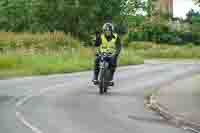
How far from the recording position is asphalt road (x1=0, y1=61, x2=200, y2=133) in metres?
12.8

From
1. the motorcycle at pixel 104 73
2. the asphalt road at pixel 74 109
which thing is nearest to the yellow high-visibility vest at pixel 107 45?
the motorcycle at pixel 104 73

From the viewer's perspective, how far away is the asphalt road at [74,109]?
12.8 meters

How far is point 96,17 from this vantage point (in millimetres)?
62156

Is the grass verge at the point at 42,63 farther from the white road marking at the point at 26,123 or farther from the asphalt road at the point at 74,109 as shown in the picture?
the white road marking at the point at 26,123

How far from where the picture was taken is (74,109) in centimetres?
1588

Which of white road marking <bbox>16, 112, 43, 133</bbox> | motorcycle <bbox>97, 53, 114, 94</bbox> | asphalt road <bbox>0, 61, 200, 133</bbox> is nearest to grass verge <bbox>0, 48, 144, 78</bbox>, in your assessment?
asphalt road <bbox>0, 61, 200, 133</bbox>

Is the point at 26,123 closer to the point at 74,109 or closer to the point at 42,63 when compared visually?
the point at 74,109

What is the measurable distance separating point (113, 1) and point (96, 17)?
336 centimetres

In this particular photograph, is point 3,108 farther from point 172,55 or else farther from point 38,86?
point 172,55

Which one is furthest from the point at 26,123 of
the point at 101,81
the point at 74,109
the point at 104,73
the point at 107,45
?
the point at 107,45

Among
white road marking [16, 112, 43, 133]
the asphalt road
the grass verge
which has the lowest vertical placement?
the grass verge

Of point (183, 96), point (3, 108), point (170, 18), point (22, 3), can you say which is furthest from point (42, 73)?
point (170, 18)

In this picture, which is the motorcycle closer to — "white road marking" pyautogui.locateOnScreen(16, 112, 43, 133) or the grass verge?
"white road marking" pyautogui.locateOnScreen(16, 112, 43, 133)

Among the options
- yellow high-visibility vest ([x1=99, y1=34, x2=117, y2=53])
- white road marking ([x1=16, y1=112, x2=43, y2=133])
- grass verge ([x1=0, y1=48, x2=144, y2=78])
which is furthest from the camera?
grass verge ([x1=0, y1=48, x2=144, y2=78])
